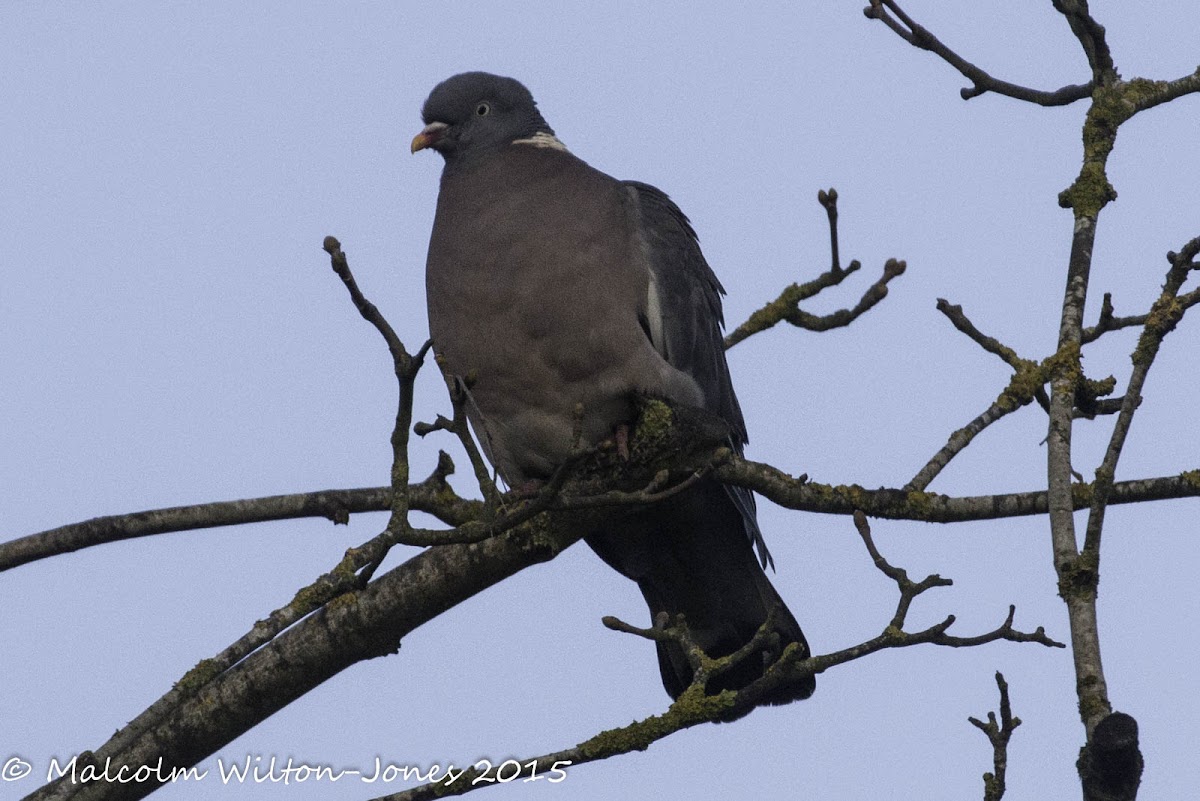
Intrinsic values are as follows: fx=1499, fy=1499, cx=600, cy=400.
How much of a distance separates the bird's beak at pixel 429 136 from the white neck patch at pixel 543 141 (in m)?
0.28

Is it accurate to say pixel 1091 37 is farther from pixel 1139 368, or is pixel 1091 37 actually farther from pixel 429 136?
pixel 429 136

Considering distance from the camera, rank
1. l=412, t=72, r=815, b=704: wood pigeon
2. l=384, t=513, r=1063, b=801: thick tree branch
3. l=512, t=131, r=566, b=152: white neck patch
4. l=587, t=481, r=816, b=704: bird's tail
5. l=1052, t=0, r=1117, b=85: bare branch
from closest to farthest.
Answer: l=384, t=513, r=1063, b=801: thick tree branch < l=1052, t=0, r=1117, b=85: bare branch < l=412, t=72, r=815, b=704: wood pigeon < l=587, t=481, r=816, b=704: bird's tail < l=512, t=131, r=566, b=152: white neck patch

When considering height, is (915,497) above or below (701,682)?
above

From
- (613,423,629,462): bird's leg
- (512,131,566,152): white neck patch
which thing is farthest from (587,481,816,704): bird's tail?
(512,131,566,152): white neck patch

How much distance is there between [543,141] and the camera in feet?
17.7

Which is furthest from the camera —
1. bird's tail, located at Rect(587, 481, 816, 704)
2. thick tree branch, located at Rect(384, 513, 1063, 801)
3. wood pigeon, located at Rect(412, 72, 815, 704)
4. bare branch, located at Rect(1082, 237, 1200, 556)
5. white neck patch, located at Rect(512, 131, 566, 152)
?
white neck patch, located at Rect(512, 131, 566, 152)

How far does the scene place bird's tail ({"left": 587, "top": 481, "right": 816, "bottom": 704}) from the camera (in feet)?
16.1

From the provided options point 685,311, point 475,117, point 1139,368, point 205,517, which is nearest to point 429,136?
point 475,117

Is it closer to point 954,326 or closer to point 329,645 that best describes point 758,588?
point 954,326

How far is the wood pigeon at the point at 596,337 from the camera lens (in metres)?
4.65

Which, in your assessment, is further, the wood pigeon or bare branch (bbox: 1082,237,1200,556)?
the wood pigeon

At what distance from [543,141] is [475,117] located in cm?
28

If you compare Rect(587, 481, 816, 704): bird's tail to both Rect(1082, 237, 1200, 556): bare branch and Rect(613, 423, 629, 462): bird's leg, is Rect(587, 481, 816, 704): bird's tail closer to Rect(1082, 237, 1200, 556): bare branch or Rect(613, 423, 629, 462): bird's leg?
Rect(613, 423, 629, 462): bird's leg

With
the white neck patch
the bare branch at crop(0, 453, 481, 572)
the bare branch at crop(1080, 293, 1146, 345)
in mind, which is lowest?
the bare branch at crop(0, 453, 481, 572)
